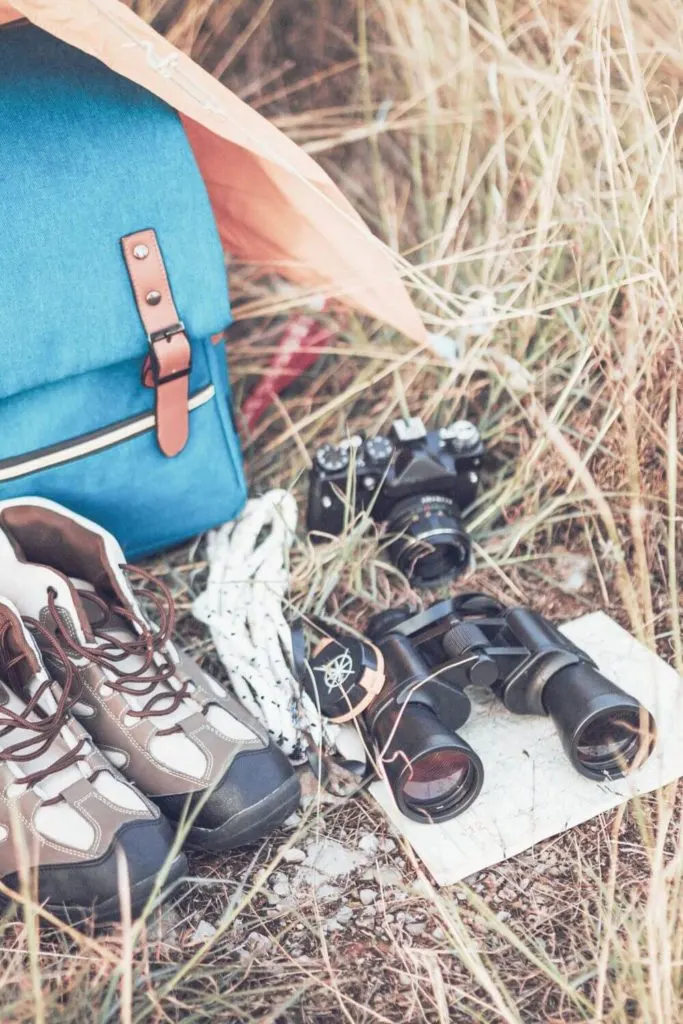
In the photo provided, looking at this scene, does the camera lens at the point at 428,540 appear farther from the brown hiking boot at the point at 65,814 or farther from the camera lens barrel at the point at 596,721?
the brown hiking boot at the point at 65,814

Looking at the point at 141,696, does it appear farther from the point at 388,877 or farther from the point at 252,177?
the point at 252,177

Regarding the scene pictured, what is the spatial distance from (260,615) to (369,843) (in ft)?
1.29

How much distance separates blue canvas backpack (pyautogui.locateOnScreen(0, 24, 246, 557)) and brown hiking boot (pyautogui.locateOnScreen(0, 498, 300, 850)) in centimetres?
11

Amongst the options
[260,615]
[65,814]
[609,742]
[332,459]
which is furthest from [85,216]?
[609,742]

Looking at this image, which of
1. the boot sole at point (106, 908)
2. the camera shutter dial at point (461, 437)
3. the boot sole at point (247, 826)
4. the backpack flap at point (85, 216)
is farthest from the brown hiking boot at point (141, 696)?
the camera shutter dial at point (461, 437)

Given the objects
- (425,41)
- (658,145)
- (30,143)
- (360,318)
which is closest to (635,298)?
(658,145)

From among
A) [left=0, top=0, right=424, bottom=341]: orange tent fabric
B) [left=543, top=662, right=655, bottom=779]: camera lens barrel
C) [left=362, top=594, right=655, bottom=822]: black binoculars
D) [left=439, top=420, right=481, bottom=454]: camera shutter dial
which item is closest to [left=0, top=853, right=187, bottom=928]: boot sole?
[left=362, top=594, right=655, bottom=822]: black binoculars

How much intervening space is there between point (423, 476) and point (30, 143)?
0.77m

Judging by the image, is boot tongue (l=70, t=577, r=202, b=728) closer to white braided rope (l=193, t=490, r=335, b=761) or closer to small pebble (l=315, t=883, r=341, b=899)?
white braided rope (l=193, t=490, r=335, b=761)

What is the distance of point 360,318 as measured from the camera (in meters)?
2.03

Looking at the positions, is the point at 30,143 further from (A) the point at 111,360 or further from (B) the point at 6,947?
(B) the point at 6,947

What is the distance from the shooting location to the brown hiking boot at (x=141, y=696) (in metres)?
1.21

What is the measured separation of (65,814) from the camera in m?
1.15

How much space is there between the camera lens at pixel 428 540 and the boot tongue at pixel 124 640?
0.44m
